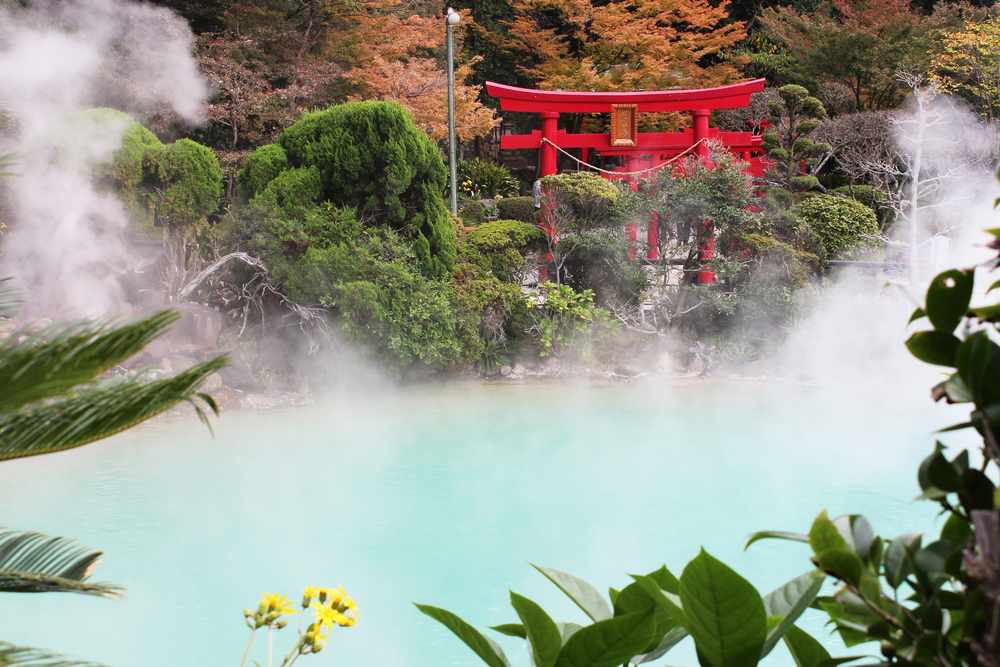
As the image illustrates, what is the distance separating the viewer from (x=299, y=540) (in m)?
4.58

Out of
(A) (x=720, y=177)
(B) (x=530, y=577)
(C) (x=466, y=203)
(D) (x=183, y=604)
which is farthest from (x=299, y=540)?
(C) (x=466, y=203)

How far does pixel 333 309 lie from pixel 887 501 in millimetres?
5895

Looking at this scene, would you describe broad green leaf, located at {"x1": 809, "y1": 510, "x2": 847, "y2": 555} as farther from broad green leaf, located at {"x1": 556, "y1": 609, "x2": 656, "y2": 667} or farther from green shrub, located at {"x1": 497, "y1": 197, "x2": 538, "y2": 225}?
green shrub, located at {"x1": 497, "y1": 197, "x2": 538, "y2": 225}

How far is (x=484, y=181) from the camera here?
1589 centimetres

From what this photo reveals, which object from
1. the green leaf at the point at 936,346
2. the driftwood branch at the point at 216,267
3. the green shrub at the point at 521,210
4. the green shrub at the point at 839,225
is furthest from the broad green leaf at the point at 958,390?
the green shrub at the point at 839,225

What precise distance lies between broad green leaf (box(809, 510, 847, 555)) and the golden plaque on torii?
39.2 feet

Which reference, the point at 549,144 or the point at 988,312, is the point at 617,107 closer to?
the point at 549,144

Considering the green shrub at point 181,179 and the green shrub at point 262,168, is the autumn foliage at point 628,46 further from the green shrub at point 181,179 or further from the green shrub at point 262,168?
the green shrub at point 181,179

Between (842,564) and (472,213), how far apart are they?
11.7 m

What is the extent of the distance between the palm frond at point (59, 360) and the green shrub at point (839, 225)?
34.1 ft

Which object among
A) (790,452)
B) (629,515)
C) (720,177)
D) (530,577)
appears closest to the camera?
(530,577)

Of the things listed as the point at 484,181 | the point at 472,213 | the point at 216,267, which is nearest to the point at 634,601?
the point at 216,267

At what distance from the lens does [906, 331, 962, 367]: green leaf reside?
593 mm

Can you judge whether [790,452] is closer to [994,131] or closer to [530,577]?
[530,577]
